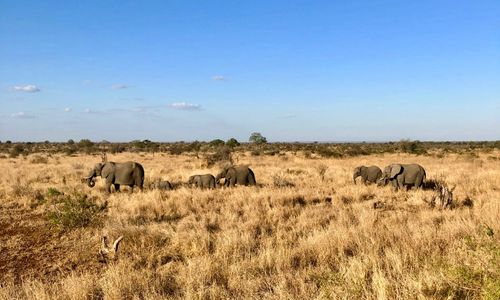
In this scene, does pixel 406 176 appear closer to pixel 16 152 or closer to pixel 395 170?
pixel 395 170

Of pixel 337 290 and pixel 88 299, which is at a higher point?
pixel 337 290

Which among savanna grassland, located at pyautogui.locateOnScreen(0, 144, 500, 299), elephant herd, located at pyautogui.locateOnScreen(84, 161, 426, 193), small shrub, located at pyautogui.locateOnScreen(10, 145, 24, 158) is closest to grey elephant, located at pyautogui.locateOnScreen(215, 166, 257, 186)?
elephant herd, located at pyautogui.locateOnScreen(84, 161, 426, 193)

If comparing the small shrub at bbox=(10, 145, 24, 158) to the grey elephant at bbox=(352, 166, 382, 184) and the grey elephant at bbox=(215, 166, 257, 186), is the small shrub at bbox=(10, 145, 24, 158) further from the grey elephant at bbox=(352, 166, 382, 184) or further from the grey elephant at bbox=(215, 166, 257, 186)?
the grey elephant at bbox=(352, 166, 382, 184)

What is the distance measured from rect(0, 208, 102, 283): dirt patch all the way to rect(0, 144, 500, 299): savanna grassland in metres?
0.03

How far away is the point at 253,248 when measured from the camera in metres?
6.97

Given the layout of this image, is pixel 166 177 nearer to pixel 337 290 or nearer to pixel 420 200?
pixel 420 200

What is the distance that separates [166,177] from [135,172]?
207 inches

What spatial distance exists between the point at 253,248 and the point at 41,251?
408 centimetres

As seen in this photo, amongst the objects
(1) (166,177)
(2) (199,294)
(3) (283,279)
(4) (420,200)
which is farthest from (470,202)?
(1) (166,177)

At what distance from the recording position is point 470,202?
36.4ft

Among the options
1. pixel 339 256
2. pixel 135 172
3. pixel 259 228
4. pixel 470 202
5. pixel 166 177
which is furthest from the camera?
pixel 166 177

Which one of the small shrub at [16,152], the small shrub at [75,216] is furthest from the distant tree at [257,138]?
the small shrub at [75,216]

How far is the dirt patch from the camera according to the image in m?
6.64

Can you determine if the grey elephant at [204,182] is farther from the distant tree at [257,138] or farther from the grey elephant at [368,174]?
the distant tree at [257,138]
